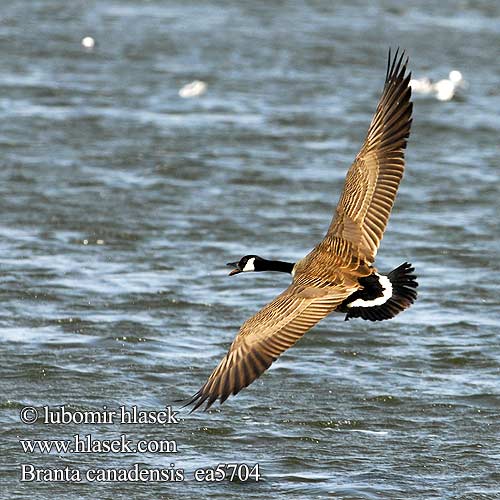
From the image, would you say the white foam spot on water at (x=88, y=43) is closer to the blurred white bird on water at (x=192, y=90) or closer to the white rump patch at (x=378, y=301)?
the blurred white bird on water at (x=192, y=90)

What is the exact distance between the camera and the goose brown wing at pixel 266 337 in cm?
516

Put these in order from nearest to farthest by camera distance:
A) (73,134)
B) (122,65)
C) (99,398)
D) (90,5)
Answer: (99,398), (73,134), (122,65), (90,5)

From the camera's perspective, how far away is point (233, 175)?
37.9 ft

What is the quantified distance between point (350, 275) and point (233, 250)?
3.48m

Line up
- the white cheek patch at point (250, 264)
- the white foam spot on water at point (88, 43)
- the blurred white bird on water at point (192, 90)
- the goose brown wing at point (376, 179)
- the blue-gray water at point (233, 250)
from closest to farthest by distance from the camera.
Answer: the blue-gray water at point (233, 250)
the goose brown wing at point (376, 179)
the white cheek patch at point (250, 264)
the blurred white bird on water at point (192, 90)
the white foam spot on water at point (88, 43)

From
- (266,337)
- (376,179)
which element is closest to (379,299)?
(376,179)

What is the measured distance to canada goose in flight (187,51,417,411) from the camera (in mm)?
5332

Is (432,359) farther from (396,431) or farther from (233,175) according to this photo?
(233,175)

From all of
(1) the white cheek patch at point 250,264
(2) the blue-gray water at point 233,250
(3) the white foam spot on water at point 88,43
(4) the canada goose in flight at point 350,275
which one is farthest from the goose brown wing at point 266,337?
(3) the white foam spot on water at point 88,43

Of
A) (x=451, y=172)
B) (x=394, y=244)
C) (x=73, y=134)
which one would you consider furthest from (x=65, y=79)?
(x=394, y=244)

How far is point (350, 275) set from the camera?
6.07m

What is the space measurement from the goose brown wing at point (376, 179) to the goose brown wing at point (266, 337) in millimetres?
549

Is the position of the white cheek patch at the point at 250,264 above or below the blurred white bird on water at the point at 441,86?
above

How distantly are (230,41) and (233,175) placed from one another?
22.7 feet
